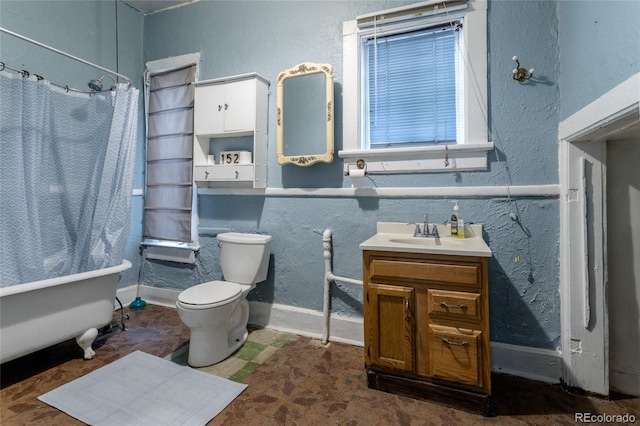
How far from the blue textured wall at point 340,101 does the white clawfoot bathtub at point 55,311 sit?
0.80 metres

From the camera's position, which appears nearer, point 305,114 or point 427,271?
point 427,271

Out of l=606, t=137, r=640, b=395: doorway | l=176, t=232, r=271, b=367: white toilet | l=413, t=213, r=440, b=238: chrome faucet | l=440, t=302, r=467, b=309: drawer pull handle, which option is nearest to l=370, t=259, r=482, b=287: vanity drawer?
l=440, t=302, r=467, b=309: drawer pull handle

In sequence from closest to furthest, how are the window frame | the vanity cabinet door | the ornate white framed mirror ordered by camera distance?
the vanity cabinet door → the window frame → the ornate white framed mirror

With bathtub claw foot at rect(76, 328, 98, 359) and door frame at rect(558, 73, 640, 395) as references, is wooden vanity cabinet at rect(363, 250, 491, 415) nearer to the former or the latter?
door frame at rect(558, 73, 640, 395)

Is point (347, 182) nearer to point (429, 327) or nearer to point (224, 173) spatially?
point (224, 173)

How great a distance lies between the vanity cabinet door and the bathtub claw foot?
1.70m

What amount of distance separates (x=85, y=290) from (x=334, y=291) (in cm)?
159

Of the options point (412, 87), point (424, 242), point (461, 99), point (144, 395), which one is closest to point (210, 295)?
point (144, 395)

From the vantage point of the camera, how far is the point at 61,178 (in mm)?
1966

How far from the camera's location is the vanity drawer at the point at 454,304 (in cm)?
141

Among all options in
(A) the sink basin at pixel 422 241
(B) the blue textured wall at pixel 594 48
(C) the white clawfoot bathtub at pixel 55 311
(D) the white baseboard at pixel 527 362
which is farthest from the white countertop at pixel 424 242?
(C) the white clawfoot bathtub at pixel 55 311

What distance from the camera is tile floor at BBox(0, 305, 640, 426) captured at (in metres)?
1.41

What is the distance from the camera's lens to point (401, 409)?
1.47m

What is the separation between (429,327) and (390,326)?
0.63 ft
